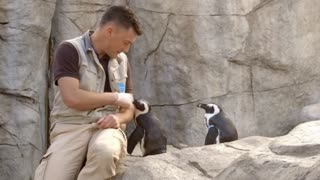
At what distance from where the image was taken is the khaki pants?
3.48m

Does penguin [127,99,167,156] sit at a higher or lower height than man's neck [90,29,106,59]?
lower

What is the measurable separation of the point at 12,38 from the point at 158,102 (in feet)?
6.05

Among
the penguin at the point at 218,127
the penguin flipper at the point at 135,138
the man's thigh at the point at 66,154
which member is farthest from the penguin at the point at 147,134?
the man's thigh at the point at 66,154

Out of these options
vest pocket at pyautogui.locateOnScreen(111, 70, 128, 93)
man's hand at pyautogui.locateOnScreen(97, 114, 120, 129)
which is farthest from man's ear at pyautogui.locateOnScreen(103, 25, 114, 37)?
man's hand at pyautogui.locateOnScreen(97, 114, 120, 129)

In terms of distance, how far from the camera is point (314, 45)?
769cm

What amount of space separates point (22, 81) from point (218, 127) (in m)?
2.31

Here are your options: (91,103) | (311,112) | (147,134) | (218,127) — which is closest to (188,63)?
(218,127)

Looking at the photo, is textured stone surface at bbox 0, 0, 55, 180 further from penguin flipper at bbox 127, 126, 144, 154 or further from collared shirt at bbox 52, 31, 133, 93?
collared shirt at bbox 52, 31, 133, 93

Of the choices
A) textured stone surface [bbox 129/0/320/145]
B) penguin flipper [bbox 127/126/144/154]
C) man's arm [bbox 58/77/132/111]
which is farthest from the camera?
textured stone surface [bbox 129/0/320/145]

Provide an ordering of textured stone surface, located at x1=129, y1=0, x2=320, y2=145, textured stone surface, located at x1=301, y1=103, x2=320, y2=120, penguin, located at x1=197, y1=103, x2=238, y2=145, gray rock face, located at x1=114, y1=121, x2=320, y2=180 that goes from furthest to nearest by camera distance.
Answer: textured stone surface, located at x1=129, y1=0, x2=320, y2=145, textured stone surface, located at x1=301, y1=103, x2=320, y2=120, penguin, located at x1=197, y1=103, x2=238, y2=145, gray rock face, located at x1=114, y1=121, x2=320, y2=180

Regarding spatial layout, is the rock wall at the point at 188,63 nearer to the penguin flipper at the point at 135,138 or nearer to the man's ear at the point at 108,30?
the penguin flipper at the point at 135,138

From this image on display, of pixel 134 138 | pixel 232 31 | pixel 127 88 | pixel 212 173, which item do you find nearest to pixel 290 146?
pixel 212 173

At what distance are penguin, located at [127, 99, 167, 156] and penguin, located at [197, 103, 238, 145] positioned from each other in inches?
37.3

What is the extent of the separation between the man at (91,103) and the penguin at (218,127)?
267cm
